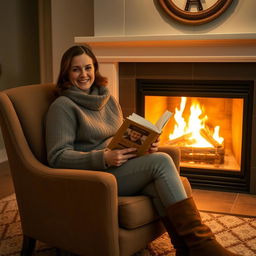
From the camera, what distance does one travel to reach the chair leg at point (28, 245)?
210 cm

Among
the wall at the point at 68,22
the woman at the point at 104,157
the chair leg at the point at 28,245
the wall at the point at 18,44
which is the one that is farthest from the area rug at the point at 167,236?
the wall at the point at 18,44

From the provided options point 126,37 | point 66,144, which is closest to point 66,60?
point 66,144

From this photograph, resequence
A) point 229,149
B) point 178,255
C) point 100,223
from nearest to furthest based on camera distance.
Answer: point 100,223 → point 178,255 → point 229,149

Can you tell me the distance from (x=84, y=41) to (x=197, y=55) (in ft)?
2.69

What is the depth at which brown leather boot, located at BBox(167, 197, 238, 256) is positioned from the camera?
178 cm

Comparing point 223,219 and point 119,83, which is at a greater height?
point 119,83

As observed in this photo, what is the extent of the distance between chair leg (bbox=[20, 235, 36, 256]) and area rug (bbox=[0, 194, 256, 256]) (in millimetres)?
53

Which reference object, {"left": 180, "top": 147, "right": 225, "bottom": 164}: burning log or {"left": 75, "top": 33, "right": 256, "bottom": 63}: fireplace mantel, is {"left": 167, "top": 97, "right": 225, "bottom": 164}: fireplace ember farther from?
{"left": 75, "top": 33, "right": 256, "bottom": 63}: fireplace mantel

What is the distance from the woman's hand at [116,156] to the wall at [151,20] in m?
1.41

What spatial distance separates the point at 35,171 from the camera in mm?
1893

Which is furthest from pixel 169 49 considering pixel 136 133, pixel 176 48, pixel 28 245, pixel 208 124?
pixel 28 245

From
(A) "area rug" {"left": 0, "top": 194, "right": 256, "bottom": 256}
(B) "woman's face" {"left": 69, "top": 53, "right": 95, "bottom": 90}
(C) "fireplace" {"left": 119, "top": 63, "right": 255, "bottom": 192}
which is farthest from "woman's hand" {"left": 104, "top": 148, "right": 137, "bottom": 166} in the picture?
(C) "fireplace" {"left": 119, "top": 63, "right": 255, "bottom": 192}

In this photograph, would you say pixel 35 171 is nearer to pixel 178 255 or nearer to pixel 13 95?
pixel 13 95

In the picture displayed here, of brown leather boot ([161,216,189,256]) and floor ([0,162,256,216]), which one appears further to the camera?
floor ([0,162,256,216])
